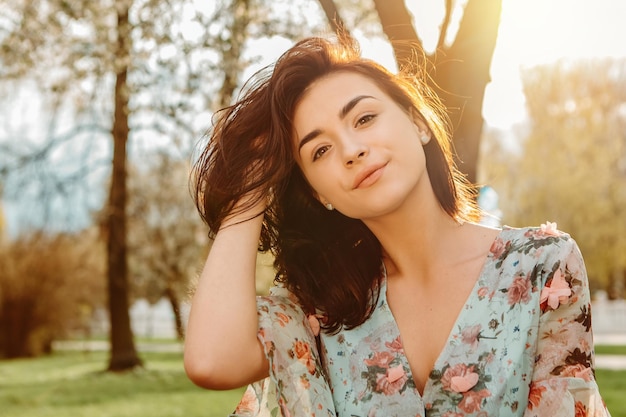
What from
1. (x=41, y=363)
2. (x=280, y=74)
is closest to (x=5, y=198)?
(x=41, y=363)

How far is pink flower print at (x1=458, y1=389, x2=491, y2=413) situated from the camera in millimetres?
2503

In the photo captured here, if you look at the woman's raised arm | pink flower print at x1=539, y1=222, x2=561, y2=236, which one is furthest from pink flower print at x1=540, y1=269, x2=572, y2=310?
the woman's raised arm

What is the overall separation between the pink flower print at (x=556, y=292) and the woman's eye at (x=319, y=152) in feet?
2.69

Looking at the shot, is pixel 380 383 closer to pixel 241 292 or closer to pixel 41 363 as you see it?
pixel 241 292

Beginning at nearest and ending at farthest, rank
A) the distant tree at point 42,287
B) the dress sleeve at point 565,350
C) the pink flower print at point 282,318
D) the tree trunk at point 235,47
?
the dress sleeve at point 565,350
the pink flower print at point 282,318
the tree trunk at point 235,47
the distant tree at point 42,287

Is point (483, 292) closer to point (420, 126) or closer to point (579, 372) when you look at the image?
point (579, 372)

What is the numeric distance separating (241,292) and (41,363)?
63.5 feet

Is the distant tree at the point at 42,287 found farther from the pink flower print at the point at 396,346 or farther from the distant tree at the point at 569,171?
the pink flower print at the point at 396,346

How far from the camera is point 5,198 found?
13.1 m

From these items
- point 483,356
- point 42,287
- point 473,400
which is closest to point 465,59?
point 483,356

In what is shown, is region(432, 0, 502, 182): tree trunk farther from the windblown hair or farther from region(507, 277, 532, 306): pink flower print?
region(507, 277, 532, 306): pink flower print

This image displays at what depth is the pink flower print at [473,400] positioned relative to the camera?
250cm

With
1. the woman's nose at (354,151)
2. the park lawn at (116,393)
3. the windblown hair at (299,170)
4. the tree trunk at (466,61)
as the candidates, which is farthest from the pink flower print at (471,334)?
the park lawn at (116,393)

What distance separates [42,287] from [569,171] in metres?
15.3
